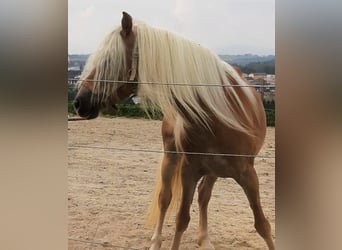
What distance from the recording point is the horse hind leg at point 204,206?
2.17m

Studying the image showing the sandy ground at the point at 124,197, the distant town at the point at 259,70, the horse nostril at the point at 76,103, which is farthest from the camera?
the horse nostril at the point at 76,103

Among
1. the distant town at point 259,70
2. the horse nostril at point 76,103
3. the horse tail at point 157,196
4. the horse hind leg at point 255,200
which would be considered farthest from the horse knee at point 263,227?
the horse nostril at point 76,103

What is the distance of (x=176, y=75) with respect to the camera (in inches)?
85.8

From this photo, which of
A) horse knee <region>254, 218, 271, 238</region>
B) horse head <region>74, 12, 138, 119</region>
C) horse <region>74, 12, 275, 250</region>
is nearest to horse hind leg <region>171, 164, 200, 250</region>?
horse <region>74, 12, 275, 250</region>

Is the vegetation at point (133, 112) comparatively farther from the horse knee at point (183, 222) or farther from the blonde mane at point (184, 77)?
the horse knee at point (183, 222)

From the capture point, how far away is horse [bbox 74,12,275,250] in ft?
6.95

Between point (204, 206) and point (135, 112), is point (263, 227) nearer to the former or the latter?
point (204, 206)

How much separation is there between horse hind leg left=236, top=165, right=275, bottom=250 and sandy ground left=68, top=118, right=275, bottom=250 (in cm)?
2

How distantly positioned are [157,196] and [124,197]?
0.16 m

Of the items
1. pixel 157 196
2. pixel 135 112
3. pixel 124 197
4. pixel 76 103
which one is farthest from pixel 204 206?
pixel 76 103

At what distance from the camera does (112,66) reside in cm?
222
